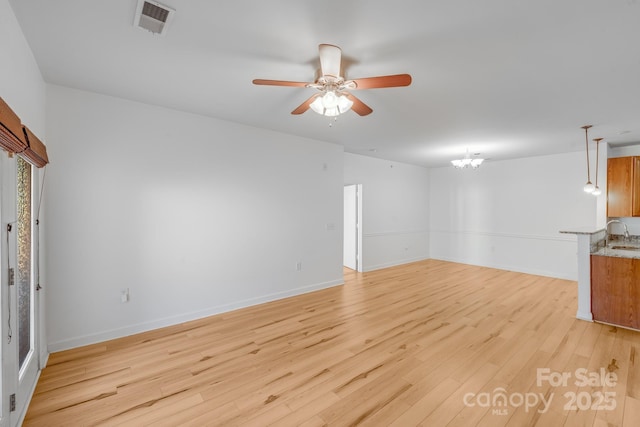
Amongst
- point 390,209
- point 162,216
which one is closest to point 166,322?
point 162,216

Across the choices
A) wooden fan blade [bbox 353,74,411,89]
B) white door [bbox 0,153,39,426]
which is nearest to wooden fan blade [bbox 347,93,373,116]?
wooden fan blade [bbox 353,74,411,89]

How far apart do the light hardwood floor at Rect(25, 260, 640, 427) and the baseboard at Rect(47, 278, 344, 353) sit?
107 mm

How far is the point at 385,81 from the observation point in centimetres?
195

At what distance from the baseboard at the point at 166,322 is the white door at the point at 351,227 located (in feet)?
6.26

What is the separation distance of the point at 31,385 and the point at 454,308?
184 inches

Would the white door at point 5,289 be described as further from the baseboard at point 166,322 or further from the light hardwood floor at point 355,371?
the baseboard at point 166,322

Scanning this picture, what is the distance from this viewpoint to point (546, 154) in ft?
19.8

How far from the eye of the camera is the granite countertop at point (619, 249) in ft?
11.7

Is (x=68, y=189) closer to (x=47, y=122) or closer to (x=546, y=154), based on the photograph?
(x=47, y=122)

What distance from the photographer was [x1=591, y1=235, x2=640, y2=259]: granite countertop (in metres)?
3.56

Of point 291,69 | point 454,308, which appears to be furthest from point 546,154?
point 291,69

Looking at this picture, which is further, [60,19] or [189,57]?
[189,57]

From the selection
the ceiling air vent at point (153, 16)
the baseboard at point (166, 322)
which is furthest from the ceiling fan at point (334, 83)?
the baseboard at point (166, 322)

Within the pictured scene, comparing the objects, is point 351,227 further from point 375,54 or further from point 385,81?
point 385,81
